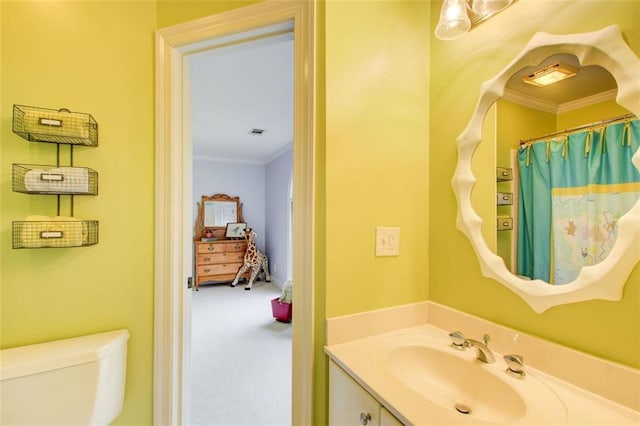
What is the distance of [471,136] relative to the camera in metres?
1.02

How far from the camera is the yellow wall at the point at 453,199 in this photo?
684 millimetres

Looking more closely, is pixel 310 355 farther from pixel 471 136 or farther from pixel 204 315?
pixel 204 315

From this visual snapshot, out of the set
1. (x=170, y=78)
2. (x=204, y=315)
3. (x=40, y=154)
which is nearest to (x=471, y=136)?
(x=170, y=78)

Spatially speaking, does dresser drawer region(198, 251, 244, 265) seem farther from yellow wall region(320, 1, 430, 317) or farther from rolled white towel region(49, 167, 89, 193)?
yellow wall region(320, 1, 430, 317)

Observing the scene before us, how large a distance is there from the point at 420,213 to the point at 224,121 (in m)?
2.94

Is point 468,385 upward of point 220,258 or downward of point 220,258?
upward

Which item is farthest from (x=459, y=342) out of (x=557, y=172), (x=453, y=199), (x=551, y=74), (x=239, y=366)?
(x=239, y=366)

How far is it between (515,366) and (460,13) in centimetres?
115

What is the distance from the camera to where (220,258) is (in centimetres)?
493

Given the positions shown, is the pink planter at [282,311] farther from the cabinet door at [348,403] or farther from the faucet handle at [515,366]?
the faucet handle at [515,366]

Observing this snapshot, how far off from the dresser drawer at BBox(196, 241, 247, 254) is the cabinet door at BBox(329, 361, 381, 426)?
174 inches

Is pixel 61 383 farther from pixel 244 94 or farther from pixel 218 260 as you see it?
pixel 218 260

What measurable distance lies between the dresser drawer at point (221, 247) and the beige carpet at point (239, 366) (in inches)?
45.7

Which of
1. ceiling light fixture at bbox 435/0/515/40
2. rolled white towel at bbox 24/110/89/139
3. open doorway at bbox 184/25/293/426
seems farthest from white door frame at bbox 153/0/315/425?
ceiling light fixture at bbox 435/0/515/40
